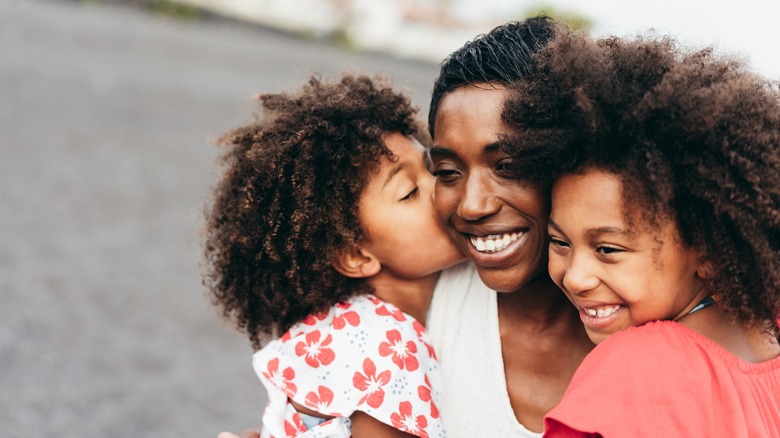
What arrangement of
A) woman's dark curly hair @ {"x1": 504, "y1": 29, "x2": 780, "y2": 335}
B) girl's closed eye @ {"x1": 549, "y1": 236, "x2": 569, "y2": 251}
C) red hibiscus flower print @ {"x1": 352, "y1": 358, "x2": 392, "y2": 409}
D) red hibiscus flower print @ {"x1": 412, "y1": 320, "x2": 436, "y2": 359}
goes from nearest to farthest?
woman's dark curly hair @ {"x1": 504, "y1": 29, "x2": 780, "y2": 335} < girl's closed eye @ {"x1": 549, "y1": 236, "x2": 569, "y2": 251} < red hibiscus flower print @ {"x1": 352, "y1": 358, "x2": 392, "y2": 409} < red hibiscus flower print @ {"x1": 412, "y1": 320, "x2": 436, "y2": 359}

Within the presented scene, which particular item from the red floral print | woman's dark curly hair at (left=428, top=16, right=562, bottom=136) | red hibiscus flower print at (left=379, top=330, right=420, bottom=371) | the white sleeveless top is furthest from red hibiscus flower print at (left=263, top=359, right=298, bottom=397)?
woman's dark curly hair at (left=428, top=16, right=562, bottom=136)

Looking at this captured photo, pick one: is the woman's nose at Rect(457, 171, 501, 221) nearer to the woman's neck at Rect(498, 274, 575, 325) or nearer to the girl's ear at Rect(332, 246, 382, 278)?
the woman's neck at Rect(498, 274, 575, 325)

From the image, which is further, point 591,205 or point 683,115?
point 591,205

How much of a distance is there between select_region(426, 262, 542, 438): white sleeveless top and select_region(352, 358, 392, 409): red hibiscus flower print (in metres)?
0.25

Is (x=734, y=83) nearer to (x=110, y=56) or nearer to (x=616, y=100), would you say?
(x=616, y=100)

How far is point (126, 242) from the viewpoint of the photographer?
735cm

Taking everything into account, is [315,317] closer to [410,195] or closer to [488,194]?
[410,195]

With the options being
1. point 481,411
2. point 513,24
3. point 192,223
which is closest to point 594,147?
point 513,24

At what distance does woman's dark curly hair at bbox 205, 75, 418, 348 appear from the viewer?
2.44 metres

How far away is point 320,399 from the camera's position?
7.71 ft

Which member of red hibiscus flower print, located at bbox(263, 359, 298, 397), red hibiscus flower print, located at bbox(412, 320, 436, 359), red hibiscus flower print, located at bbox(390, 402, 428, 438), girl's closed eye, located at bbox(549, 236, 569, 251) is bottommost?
red hibiscus flower print, located at bbox(263, 359, 298, 397)

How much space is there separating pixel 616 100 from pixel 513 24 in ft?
1.96

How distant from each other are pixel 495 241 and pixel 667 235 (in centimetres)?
52

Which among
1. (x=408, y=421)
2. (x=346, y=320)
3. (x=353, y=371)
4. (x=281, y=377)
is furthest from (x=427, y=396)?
(x=281, y=377)
